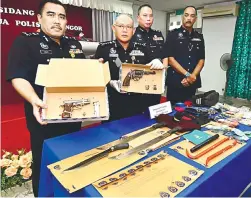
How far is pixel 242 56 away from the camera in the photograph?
16.3 ft

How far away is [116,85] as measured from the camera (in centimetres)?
141

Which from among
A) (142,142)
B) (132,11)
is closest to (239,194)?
(142,142)

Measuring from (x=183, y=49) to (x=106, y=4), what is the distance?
3.08m

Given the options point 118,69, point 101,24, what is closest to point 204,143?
point 118,69

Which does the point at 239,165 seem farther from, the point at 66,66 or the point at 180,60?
the point at 180,60

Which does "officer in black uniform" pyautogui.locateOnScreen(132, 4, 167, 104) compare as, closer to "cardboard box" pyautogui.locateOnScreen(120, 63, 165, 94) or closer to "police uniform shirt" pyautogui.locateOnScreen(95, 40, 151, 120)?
"police uniform shirt" pyautogui.locateOnScreen(95, 40, 151, 120)

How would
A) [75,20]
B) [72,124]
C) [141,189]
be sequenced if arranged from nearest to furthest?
[141,189], [72,124], [75,20]

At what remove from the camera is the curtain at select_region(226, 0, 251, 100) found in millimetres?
4777

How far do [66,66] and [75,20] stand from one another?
12.3ft

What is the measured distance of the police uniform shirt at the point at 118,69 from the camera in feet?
5.29

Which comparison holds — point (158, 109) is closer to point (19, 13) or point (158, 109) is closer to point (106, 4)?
point (19, 13)

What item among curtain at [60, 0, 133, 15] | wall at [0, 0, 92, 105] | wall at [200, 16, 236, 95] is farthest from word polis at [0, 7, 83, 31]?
wall at [200, 16, 236, 95]

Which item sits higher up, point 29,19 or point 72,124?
point 29,19

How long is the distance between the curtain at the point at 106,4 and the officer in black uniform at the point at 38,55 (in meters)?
3.17
